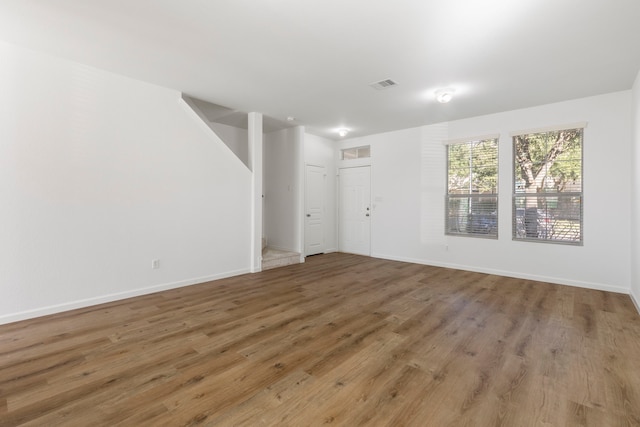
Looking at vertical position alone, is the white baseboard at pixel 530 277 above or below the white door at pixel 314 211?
below

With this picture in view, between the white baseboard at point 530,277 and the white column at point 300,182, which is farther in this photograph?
the white column at point 300,182

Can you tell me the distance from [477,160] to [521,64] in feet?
7.34

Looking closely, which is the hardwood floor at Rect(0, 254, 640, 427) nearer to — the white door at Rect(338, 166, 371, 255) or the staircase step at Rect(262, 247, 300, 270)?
the staircase step at Rect(262, 247, 300, 270)

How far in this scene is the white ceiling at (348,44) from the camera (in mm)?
2393

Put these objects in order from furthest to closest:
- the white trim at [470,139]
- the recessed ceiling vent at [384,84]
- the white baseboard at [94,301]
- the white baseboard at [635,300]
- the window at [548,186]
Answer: the white trim at [470,139] → the window at [548,186] → the recessed ceiling vent at [384,84] → the white baseboard at [635,300] → the white baseboard at [94,301]

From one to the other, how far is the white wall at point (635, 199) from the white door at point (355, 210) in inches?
166

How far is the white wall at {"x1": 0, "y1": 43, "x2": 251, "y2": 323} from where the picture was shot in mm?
3018

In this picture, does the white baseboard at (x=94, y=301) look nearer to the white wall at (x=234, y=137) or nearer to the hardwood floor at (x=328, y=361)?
the hardwood floor at (x=328, y=361)

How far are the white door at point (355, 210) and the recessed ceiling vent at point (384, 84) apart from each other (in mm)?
3006

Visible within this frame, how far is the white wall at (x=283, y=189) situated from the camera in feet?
20.2

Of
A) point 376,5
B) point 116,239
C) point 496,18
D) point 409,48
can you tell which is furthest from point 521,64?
point 116,239

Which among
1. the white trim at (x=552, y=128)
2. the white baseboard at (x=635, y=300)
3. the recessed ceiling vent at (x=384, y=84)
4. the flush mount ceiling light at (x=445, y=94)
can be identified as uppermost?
the recessed ceiling vent at (x=384, y=84)

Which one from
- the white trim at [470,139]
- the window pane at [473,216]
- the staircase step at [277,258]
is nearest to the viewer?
the white trim at [470,139]


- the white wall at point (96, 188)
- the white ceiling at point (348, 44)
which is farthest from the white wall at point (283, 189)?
the white ceiling at point (348, 44)
